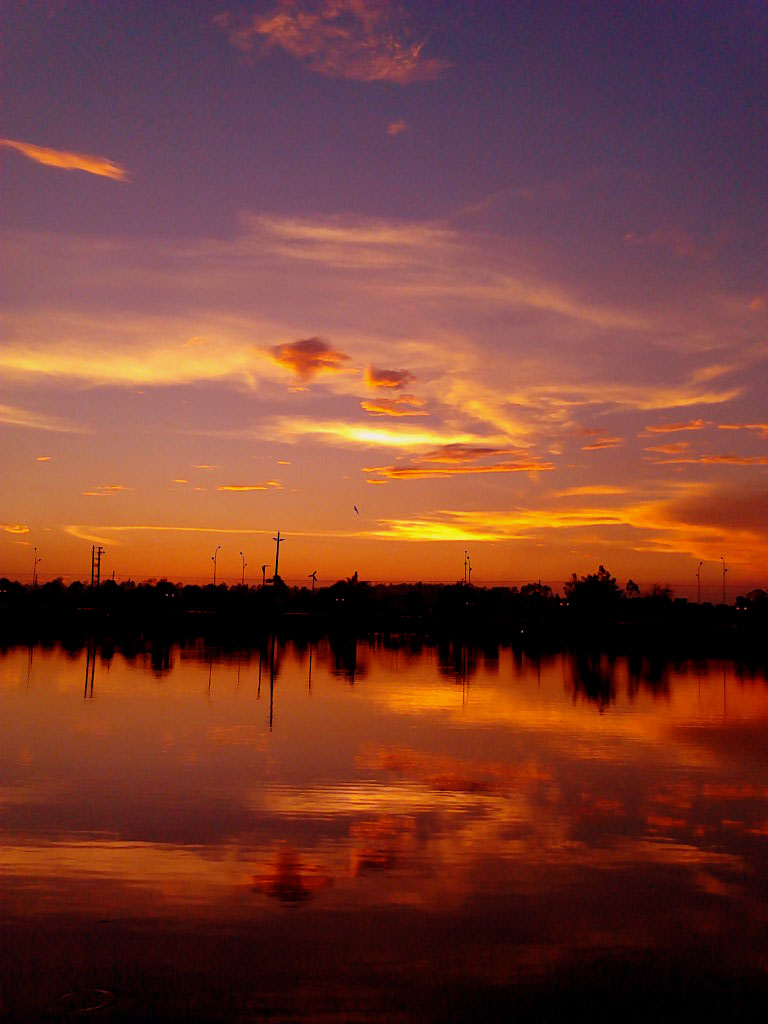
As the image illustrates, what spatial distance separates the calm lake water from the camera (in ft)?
34.1

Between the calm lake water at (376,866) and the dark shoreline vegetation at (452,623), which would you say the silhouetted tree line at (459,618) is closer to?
the dark shoreline vegetation at (452,623)

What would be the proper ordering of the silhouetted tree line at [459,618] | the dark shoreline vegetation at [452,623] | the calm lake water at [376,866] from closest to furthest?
the calm lake water at [376,866] < the dark shoreline vegetation at [452,623] < the silhouetted tree line at [459,618]

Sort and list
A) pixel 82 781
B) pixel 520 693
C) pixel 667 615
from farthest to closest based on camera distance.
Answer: pixel 667 615, pixel 520 693, pixel 82 781

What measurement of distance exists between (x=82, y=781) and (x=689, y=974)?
1346 centimetres

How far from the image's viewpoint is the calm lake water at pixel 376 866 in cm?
1038

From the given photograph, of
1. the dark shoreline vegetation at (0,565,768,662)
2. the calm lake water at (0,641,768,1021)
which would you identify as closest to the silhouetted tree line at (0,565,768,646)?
the dark shoreline vegetation at (0,565,768,662)

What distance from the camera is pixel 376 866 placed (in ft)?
47.4

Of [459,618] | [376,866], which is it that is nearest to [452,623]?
[459,618]

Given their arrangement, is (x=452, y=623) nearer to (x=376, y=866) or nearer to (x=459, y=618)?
(x=459, y=618)

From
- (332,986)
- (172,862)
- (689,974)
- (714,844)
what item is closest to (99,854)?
(172,862)

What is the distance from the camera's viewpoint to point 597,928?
12.2 metres

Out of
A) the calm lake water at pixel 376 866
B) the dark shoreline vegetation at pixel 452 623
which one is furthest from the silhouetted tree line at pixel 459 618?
the calm lake water at pixel 376 866

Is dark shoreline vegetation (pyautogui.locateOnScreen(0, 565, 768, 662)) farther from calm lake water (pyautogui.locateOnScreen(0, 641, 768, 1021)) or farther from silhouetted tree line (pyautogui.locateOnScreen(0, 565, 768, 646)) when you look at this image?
calm lake water (pyautogui.locateOnScreen(0, 641, 768, 1021))

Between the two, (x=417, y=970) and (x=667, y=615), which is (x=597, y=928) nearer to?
(x=417, y=970)
